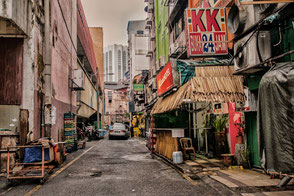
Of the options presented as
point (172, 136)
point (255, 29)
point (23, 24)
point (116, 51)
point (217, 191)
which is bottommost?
point (217, 191)

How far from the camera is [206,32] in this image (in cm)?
957

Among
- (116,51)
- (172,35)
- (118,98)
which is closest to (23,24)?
(172,35)

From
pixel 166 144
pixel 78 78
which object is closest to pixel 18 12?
pixel 166 144

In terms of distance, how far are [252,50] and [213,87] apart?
77.0 inches

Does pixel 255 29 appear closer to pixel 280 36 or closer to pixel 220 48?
pixel 280 36

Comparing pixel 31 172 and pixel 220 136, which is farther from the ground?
pixel 220 136

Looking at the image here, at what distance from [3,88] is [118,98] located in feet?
234

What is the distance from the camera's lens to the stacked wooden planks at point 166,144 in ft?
35.5

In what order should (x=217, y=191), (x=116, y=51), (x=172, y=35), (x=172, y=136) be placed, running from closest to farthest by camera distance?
(x=217, y=191) → (x=172, y=136) → (x=172, y=35) → (x=116, y=51)

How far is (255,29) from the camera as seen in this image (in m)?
7.25

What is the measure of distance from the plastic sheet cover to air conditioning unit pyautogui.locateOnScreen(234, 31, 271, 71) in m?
2.29

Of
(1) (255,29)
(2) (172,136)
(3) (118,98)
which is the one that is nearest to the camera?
(1) (255,29)

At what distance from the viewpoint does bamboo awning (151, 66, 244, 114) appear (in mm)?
8680

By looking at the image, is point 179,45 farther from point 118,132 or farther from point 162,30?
point 118,132
